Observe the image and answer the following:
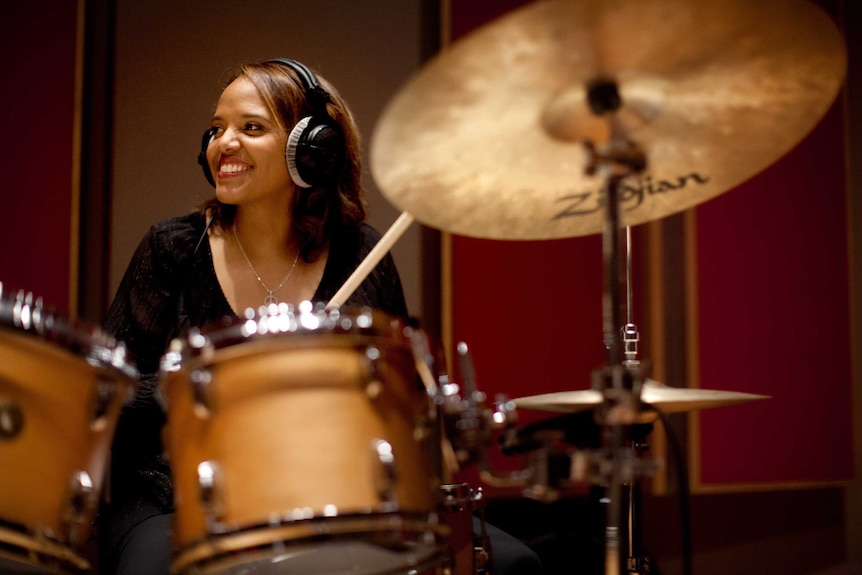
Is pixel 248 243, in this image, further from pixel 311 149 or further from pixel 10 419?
pixel 10 419

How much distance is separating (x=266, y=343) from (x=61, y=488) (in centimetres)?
29

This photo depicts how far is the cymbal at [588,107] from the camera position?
3.34 feet

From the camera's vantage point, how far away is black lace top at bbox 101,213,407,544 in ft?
5.39

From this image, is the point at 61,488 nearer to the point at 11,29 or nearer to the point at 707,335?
the point at 11,29

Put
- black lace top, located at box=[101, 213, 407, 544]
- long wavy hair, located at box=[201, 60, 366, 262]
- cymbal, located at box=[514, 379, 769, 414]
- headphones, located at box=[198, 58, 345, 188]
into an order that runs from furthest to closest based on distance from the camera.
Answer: long wavy hair, located at box=[201, 60, 366, 262], headphones, located at box=[198, 58, 345, 188], black lace top, located at box=[101, 213, 407, 544], cymbal, located at box=[514, 379, 769, 414]

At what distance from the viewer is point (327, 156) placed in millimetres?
1794

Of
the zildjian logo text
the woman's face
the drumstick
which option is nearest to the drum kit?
the zildjian logo text

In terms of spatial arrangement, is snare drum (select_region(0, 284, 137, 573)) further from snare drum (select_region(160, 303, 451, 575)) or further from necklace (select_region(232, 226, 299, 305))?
necklace (select_region(232, 226, 299, 305))

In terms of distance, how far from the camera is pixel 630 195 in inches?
55.5

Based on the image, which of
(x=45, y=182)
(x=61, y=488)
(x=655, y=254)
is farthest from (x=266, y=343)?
(x=655, y=254)

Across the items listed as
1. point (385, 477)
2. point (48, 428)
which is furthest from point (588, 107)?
point (48, 428)

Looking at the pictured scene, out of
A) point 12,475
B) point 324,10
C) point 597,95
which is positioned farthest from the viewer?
point 324,10

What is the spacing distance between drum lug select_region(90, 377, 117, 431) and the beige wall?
109cm

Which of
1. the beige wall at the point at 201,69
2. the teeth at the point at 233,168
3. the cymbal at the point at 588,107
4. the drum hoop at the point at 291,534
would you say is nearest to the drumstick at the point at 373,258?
the cymbal at the point at 588,107
